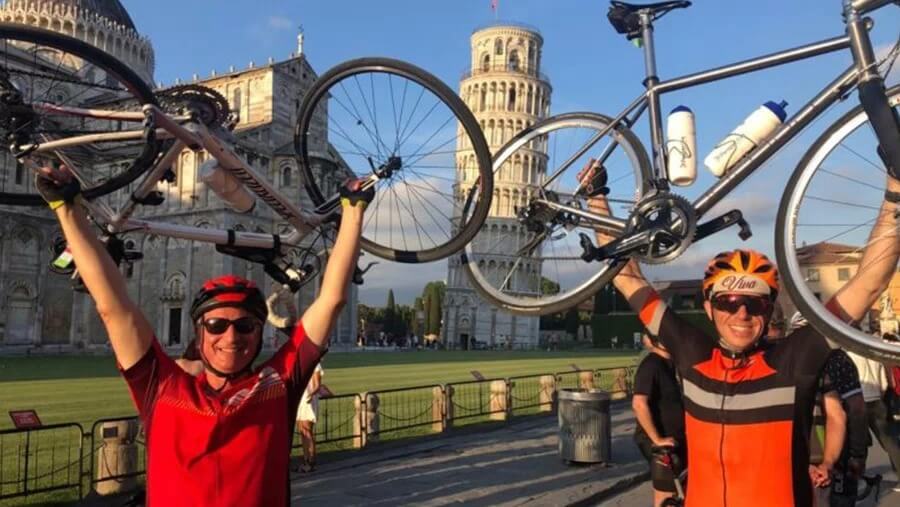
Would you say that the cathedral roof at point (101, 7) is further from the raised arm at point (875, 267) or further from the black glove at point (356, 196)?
the raised arm at point (875, 267)

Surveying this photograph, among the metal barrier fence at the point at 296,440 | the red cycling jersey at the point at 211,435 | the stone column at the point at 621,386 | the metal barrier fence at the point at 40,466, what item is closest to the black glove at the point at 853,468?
the red cycling jersey at the point at 211,435

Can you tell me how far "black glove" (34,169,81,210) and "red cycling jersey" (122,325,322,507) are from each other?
2.24 feet

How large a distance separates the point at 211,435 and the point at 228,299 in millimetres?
534

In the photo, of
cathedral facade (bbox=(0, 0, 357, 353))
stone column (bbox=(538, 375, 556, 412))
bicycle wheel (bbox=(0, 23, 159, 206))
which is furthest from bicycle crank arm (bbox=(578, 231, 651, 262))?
cathedral facade (bbox=(0, 0, 357, 353))

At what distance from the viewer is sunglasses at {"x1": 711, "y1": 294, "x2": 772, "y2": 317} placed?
10.6 feet

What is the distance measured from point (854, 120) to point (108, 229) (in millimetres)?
4999

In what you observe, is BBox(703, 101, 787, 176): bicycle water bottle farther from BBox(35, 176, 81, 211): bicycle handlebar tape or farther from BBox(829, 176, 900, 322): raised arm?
BBox(35, 176, 81, 211): bicycle handlebar tape

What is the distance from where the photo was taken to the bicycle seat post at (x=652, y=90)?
4.81m

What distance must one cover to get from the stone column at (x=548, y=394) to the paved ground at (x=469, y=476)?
4.29 metres

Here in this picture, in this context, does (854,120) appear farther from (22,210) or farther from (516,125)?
(516,125)

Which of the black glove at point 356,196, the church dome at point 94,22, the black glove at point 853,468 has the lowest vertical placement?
the black glove at point 853,468

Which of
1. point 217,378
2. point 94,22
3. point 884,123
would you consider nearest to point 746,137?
point 884,123

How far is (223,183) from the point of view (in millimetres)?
5348

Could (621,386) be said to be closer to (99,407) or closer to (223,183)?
(99,407)
